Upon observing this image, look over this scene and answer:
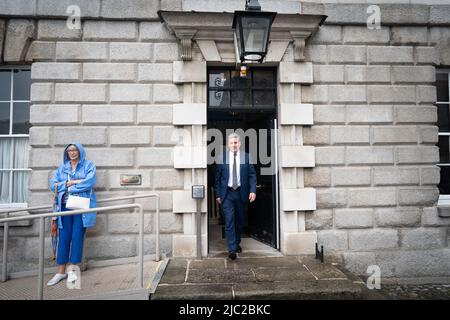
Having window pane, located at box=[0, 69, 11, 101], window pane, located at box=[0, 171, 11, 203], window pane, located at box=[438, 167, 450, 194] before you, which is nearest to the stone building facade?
window pane, located at box=[0, 69, 11, 101]

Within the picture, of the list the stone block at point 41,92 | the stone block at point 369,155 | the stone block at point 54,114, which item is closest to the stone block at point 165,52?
the stone block at point 54,114

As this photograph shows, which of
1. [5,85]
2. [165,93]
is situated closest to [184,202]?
[165,93]

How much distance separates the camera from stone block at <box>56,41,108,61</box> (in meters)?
5.08

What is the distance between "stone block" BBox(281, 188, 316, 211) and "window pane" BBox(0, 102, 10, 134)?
5228 millimetres

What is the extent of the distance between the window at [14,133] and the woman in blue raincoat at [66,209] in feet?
4.81

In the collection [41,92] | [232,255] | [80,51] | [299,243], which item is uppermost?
[80,51]

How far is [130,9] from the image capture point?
5.12 meters

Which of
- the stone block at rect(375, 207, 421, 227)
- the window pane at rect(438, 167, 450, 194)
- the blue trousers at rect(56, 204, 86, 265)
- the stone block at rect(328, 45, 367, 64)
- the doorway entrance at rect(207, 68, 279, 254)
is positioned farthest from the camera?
the window pane at rect(438, 167, 450, 194)

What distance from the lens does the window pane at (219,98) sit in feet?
17.9

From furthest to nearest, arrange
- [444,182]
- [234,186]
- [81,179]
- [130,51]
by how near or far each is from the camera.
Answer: [444,182] < [130,51] < [234,186] < [81,179]

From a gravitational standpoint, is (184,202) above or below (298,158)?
below

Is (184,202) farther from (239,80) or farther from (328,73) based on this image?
(328,73)

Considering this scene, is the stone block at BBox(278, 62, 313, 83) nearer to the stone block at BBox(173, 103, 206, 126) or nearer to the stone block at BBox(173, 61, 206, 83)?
the stone block at BBox(173, 61, 206, 83)

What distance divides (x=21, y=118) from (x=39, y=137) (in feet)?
2.59
